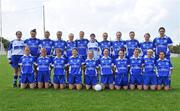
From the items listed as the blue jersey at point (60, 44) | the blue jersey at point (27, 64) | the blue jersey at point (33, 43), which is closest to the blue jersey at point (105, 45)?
the blue jersey at point (60, 44)

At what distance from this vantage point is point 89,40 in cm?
1432

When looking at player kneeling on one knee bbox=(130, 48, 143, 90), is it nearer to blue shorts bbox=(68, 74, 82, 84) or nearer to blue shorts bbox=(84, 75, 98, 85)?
blue shorts bbox=(84, 75, 98, 85)

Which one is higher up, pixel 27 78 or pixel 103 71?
pixel 103 71

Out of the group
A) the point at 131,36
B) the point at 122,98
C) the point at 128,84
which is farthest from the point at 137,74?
the point at 122,98

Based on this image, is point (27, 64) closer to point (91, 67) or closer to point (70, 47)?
point (70, 47)

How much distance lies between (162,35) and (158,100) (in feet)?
10.8

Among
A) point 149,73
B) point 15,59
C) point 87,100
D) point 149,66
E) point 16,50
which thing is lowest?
point 87,100

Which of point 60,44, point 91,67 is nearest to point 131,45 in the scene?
point 91,67

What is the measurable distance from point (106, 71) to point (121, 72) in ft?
1.69

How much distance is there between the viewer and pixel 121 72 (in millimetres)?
13625

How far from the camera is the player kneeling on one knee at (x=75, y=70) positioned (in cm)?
1364

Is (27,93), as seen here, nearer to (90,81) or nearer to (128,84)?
(90,81)

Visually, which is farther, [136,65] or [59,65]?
[59,65]

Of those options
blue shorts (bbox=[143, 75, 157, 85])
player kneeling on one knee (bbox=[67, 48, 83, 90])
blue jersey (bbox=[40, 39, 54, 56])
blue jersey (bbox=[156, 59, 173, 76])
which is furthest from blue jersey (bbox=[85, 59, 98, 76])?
blue jersey (bbox=[156, 59, 173, 76])
